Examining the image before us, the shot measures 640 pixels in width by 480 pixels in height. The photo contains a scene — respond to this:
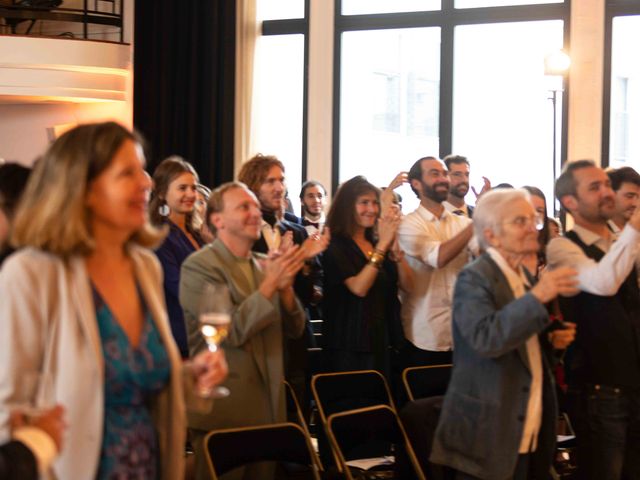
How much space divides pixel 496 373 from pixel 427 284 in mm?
1652

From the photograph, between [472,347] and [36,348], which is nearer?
[36,348]

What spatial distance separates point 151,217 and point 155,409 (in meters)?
2.80

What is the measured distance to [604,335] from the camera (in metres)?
3.77

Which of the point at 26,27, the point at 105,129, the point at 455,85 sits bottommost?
the point at 105,129

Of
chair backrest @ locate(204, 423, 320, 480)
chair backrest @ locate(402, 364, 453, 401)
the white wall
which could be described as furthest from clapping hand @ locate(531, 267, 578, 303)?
the white wall

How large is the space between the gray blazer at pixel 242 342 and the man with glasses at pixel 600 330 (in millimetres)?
1143

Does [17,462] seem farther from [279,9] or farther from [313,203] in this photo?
[279,9]

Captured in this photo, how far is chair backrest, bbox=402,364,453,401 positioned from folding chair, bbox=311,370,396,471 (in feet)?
0.42

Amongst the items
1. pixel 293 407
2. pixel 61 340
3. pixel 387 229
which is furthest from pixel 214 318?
pixel 387 229

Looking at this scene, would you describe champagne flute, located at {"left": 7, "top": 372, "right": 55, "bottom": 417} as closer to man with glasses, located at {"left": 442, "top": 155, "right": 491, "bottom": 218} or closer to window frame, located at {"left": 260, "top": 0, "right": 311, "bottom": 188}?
man with glasses, located at {"left": 442, "top": 155, "right": 491, "bottom": 218}

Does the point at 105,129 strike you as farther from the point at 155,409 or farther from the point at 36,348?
the point at 155,409

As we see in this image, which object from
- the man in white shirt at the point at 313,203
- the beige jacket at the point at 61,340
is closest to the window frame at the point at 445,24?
the man in white shirt at the point at 313,203

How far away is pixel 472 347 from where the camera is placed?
319 cm

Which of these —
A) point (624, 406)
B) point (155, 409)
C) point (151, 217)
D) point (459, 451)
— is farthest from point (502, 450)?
point (151, 217)
